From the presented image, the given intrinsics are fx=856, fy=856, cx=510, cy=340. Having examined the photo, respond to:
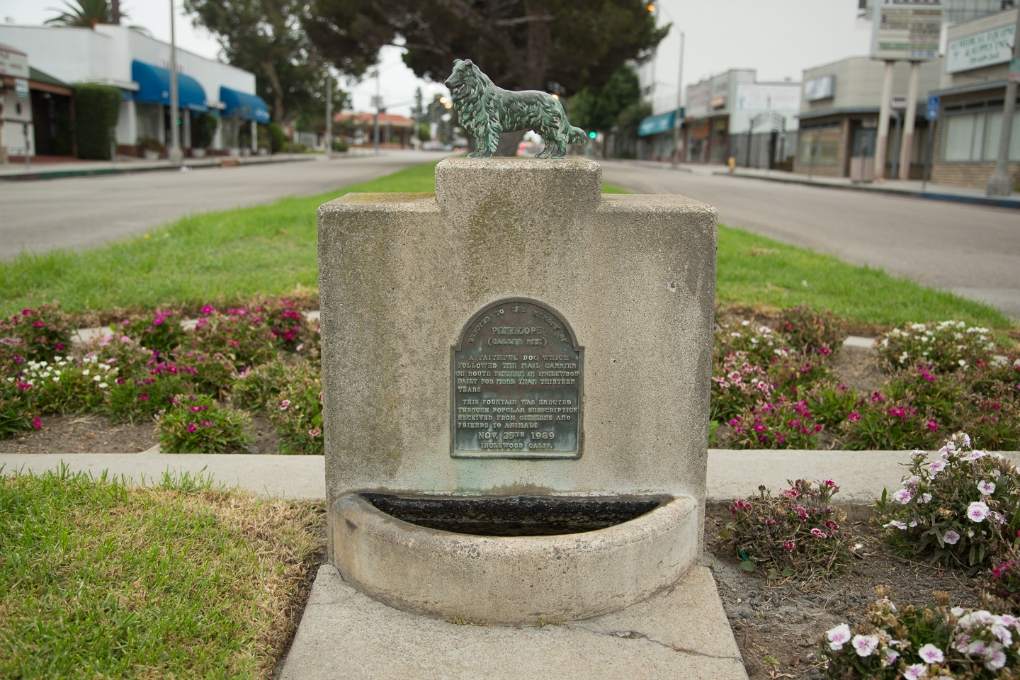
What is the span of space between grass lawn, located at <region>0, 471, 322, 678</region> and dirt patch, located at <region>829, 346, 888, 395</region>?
3522 millimetres

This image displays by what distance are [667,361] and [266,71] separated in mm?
60463

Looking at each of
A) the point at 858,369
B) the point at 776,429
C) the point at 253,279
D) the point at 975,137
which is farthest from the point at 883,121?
the point at 776,429

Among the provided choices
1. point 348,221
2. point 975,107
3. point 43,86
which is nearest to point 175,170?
point 43,86

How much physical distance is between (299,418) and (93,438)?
115 centimetres

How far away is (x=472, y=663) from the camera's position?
2611mm

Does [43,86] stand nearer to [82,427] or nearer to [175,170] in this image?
[175,170]

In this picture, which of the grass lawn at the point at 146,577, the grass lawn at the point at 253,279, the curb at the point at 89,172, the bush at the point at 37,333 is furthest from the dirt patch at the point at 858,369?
the curb at the point at 89,172

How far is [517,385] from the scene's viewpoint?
312 cm

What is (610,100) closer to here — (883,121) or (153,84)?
(883,121)

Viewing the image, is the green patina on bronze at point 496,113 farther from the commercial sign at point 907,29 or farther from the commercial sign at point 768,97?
the commercial sign at point 768,97

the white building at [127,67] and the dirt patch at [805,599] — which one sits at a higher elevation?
the white building at [127,67]

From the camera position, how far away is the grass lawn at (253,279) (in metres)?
6.63

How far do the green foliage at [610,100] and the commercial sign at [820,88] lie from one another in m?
27.6

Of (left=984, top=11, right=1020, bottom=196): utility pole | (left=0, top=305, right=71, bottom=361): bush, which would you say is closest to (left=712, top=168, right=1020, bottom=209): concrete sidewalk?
(left=984, top=11, right=1020, bottom=196): utility pole
